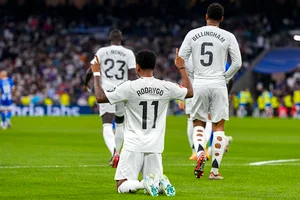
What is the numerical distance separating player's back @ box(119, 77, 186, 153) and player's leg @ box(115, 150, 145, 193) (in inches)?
3.6

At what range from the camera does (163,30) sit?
55.5 meters

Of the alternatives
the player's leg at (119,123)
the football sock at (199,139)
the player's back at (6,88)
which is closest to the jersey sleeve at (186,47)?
the football sock at (199,139)

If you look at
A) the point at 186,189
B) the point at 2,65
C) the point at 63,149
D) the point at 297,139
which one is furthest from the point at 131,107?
the point at 2,65

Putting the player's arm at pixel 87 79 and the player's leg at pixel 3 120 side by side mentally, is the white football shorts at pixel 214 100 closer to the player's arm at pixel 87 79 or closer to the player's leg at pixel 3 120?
the player's arm at pixel 87 79

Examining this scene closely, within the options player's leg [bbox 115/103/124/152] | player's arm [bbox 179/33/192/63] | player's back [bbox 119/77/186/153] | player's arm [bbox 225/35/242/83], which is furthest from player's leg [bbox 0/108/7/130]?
player's back [bbox 119/77/186/153]

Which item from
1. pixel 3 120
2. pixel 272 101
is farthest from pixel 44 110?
pixel 3 120

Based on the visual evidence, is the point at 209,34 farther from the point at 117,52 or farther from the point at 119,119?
the point at 119,119

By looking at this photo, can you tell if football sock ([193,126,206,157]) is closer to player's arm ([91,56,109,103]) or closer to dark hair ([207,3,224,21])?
dark hair ([207,3,224,21])

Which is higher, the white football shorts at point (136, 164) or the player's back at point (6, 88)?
the white football shorts at point (136, 164)

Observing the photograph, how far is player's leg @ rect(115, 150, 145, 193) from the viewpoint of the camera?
9523 mm

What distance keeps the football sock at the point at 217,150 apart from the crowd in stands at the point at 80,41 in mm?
36932

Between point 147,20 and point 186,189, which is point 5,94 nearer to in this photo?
point 186,189

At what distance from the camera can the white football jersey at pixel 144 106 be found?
31.0 ft

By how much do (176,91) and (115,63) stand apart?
17.5ft
